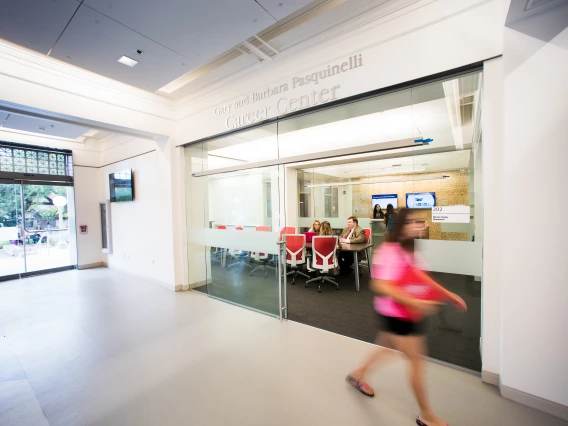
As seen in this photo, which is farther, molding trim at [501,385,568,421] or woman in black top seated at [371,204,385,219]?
woman in black top seated at [371,204,385,219]

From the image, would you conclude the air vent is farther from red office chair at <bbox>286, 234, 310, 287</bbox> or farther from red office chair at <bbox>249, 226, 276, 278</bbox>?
red office chair at <bbox>286, 234, 310, 287</bbox>

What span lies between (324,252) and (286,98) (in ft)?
8.99

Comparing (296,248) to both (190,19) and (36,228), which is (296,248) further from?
(36,228)

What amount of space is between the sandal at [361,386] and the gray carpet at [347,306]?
861mm

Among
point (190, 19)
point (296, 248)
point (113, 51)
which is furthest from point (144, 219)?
point (190, 19)

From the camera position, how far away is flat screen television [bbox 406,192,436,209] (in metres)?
2.59

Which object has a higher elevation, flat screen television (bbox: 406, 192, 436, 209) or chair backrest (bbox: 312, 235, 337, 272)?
flat screen television (bbox: 406, 192, 436, 209)

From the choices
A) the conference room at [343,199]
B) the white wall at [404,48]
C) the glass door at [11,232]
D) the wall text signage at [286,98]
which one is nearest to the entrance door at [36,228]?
the glass door at [11,232]

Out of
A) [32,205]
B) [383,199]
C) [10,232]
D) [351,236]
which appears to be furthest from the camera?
[383,199]

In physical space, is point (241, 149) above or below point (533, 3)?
below

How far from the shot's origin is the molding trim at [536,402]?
6.15 feet

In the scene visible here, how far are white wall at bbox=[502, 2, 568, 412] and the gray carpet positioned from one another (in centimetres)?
48

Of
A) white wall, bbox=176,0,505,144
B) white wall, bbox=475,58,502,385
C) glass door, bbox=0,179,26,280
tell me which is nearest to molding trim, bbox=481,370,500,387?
white wall, bbox=475,58,502,385

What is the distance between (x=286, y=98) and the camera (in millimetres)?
3408
